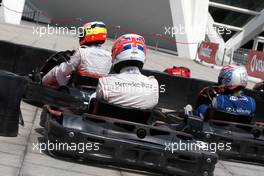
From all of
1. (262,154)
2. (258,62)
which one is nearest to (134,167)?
(262,154)

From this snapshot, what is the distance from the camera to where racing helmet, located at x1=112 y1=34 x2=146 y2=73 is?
6.74m

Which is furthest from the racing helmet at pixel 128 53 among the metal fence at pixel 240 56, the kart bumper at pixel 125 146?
the metal fence at pixel 240 56

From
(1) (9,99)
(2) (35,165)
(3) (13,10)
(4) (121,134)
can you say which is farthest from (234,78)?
(3) (13,10)

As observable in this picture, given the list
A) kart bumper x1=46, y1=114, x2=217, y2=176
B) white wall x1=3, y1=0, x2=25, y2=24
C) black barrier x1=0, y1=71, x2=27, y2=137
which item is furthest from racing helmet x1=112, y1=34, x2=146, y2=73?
white wall x1=3, y1=0, x2=25, y2=24

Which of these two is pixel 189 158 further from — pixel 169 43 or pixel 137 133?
pixel 169 43

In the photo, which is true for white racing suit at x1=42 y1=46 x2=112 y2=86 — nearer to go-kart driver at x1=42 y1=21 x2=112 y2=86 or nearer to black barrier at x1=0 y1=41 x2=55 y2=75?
go-kart driver at x1=42 y1=21 x2=112 y2=86

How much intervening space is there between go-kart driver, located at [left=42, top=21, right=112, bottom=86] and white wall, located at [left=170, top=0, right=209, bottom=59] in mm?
24341

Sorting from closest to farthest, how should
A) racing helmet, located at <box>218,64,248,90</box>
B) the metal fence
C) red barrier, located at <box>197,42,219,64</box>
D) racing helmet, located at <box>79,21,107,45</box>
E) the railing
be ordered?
racing helmet, located at <box>218,64,248,90</box>
racing helmet, located at <box>79,21,107,45</box>
red barrier, located at <box>197,42,219,64</box>
the metal fence
the railing

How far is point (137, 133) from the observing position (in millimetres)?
6523

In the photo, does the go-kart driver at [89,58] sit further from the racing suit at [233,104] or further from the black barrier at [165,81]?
the black barrier at [165,81]

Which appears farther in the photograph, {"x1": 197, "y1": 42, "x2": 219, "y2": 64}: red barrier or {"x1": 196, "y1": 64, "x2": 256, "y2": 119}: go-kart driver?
{"x1": 197, "y1": 42, "x2": 219, "y2": 64}: red barrier

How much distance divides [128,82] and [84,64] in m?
2.59

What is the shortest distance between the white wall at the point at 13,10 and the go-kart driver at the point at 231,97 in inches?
906

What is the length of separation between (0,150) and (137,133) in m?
1.36
